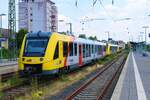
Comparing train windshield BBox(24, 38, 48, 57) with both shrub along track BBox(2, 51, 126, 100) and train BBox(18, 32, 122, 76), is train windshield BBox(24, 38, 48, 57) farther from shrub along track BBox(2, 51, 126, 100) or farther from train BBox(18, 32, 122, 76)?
shrub along track BBox(2, 51, 126, 100)

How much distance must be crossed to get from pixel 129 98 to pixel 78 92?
279 centimetres

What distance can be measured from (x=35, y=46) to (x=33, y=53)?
52 cm

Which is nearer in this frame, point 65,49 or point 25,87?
point 25,87

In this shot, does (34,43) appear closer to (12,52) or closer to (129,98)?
(129,98)

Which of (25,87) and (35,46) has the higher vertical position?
(35,46)

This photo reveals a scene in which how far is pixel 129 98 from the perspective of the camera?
16156mm

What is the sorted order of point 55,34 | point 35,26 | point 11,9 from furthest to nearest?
point 35,26 → point 11,9 → point 55,34

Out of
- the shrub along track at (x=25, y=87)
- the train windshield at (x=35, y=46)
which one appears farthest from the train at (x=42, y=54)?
the shrub along track at (x=25, y=87)

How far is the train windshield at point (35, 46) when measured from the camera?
2209 cm

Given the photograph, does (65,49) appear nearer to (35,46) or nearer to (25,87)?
(35,46)

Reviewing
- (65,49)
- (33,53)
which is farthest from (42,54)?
(65,49)

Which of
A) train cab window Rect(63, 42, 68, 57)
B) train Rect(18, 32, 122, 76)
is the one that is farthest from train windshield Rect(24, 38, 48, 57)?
train cab window Rect(63, 42, 68, 57)

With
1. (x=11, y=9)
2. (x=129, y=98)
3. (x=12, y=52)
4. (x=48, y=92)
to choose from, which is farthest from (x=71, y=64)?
(x=12, y=52)

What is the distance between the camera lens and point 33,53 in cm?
2216
